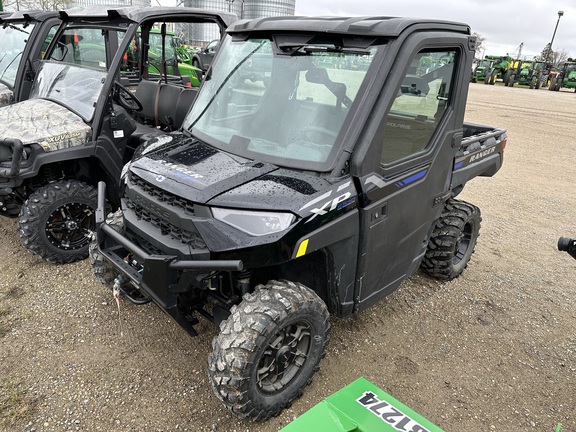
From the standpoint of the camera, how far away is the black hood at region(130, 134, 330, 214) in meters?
2.32

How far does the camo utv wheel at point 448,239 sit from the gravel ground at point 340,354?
A: 0.15 metres

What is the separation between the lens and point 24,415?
2.62 m

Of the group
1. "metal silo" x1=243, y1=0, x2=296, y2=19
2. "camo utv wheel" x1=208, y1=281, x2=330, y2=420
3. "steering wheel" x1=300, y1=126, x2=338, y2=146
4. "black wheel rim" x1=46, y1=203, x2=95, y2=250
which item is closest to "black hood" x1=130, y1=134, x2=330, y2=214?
"steering wheel" x1=300, y1=126, x2=338, y2=146

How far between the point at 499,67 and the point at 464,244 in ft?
99.6

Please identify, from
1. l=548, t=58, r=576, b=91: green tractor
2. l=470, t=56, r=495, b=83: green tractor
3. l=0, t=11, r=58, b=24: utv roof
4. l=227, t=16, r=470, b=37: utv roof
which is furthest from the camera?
l=470, t=56, r=495, b=83: green tractor

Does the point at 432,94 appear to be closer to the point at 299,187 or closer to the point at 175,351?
the point at 299,187

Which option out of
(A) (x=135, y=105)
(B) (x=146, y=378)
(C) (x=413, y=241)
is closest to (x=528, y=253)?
(C) (x=413, y=241)

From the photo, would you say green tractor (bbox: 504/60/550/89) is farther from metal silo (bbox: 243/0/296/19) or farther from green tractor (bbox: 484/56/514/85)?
metal silo (bbox: 243/0/296/19)

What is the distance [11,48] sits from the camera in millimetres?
6184

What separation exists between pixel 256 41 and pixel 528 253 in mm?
3875

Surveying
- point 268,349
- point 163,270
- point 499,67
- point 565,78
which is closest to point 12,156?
point 163,270

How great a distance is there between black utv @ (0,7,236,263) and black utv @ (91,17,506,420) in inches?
47.3

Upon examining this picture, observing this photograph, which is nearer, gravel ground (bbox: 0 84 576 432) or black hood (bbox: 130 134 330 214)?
black hood (bbox: 130 134 330 214)

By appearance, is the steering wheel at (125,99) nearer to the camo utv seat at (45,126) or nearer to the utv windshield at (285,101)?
the camo utv seat at (45,126)
